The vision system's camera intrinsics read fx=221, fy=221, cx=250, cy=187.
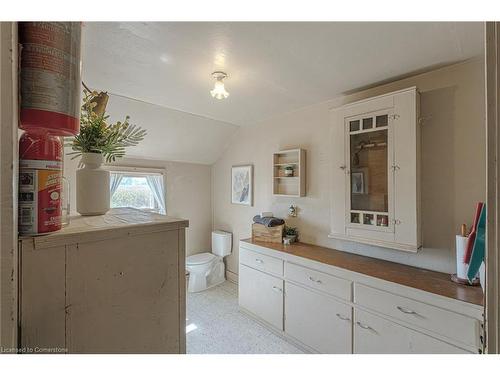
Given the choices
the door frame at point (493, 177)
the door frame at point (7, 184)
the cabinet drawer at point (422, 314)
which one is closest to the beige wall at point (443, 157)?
the cabinet drawer at point (422, 314)

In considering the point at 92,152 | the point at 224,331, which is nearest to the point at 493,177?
the point at 92,152

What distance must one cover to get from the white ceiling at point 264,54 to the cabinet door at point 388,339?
71.7 inches

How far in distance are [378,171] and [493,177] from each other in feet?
5.40

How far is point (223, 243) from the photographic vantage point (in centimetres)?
343

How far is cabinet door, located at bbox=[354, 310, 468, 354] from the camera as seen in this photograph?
1.36 meters

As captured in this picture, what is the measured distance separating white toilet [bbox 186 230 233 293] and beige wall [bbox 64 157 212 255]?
226 mm

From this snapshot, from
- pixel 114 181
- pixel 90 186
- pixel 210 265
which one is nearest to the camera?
pixel 90 186

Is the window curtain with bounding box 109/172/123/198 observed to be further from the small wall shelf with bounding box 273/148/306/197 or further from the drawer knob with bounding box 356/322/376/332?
the drawer knob with bounding box 356/322/376/332

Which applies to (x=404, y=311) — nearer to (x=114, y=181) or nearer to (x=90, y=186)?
(x=90, y=186)

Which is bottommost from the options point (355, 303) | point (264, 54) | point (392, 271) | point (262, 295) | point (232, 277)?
point (232, 277)

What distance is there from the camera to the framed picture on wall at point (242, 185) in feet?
10.4

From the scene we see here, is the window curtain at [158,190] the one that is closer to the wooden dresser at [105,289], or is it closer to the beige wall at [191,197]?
the beige wall at [191,197]

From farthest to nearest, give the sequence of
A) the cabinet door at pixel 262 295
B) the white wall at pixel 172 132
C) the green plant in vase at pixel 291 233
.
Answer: the green plant in vase at pixel 291 233, the white wall at pixel 172 132, the cabinet door at pixel 262 295
